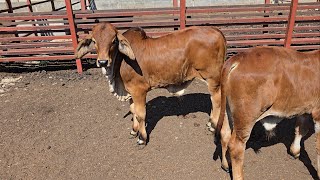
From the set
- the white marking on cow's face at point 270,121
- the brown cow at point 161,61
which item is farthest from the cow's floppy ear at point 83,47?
the white marking on cow's face at point 270,121

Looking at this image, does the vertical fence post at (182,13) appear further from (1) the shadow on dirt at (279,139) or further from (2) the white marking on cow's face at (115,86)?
(1) the shadow on dirt at (279,139)

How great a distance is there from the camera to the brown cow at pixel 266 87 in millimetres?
3105

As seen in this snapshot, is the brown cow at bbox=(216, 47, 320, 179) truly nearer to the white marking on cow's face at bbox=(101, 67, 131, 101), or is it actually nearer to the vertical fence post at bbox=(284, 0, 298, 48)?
the white marking on cow's face at bbox=(101, 67, 131, 101)

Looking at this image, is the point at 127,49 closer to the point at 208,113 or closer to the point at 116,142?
the point at 116,142

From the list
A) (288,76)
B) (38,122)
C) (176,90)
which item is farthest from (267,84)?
(38,122)

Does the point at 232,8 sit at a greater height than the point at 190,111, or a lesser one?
greater

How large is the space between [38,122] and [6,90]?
2.22m

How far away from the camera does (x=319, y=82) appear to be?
326 cm

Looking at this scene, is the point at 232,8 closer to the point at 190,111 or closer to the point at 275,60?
the point at 190,111

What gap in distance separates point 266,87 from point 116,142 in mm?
2641

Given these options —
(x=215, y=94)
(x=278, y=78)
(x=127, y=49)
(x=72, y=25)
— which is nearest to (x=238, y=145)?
(x=278, y=78)

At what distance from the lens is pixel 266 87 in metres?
3.10

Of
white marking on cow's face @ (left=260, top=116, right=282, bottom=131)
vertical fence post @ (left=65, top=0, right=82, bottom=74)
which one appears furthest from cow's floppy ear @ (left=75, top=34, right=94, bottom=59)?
vertical fence post @ (left=65, top=0, right=82, bottom=74)

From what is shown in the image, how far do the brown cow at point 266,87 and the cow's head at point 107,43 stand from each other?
1525 mm
